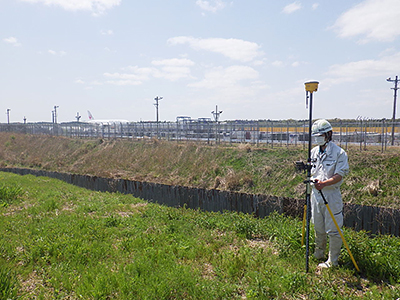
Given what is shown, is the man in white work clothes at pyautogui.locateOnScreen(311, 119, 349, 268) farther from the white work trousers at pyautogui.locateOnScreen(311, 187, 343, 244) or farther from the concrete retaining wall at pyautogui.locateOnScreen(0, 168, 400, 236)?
the concrete retaining wall at pyautogui.locateOnScreen(0, 168, 400, 236)

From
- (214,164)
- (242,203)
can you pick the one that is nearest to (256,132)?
(214,164)

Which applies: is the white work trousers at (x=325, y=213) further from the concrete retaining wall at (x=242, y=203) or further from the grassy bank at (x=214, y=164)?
the grassy bank at (x=214, y=164)

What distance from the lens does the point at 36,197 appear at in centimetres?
1095

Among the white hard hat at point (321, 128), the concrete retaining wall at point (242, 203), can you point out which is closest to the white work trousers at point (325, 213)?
the white hard hat at point (321, 128)

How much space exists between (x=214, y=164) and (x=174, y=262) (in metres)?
14.4

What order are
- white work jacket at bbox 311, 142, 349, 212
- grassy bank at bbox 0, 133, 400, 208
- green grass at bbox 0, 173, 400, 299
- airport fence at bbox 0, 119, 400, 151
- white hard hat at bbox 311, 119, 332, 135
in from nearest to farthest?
green grass at bbox 0, 173, 400, 299 → white work jacket at bbox 311, 142, 349, 212 → white hard hat at bbox 311, 119, 332, 135 → grassy bank at bbox 0, 133, 400, 208 → airport fence at bbox 0, 119, 400, 151

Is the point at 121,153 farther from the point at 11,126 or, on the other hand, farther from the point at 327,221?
the point at 11,126

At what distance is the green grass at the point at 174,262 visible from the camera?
169 inches

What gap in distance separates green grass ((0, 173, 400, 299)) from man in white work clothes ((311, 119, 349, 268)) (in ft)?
1.35

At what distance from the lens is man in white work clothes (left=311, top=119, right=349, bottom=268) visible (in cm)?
462

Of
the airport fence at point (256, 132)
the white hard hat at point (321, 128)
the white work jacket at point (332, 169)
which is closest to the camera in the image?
the white work jacket at point (332, 169)

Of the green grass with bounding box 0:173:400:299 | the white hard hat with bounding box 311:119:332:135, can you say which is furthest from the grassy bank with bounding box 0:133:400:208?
the white hard hat with bounding box 311:119:332:135

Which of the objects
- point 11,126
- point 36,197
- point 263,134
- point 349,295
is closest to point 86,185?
point 36,197

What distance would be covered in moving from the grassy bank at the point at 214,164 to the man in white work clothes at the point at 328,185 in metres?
8.24
